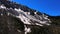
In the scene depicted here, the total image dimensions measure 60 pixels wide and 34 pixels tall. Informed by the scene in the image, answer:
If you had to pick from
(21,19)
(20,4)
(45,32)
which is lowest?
(45,32)

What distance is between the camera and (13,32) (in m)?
13.3

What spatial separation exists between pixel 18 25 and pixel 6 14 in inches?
46.4

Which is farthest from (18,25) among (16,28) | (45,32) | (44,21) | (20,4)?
(20,4)

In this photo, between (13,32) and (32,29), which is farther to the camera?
(32,29)

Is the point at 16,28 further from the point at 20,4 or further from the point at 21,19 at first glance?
the point at 20,4

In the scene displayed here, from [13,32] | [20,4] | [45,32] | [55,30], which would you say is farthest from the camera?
[20,4]

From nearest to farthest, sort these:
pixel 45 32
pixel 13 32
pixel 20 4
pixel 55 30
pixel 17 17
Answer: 1. pixel 13 32
2. pixel 17 17
3. pixel 45 32
4. pixel 55 30
5. pixel 20 4

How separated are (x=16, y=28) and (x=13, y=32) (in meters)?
0.51

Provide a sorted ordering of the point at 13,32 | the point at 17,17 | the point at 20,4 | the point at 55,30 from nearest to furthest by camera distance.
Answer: the point at 13,32, the point at 17,17, the point at 55,30, the point at 20,4

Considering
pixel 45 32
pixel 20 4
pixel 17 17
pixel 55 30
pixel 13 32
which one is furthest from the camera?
pixel 20 4

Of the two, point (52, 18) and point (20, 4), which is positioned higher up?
point (20, 4)

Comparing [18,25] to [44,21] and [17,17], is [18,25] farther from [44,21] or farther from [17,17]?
[44,21]

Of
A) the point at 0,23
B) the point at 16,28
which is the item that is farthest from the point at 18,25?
the point at 0,23

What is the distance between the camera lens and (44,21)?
17.1m
